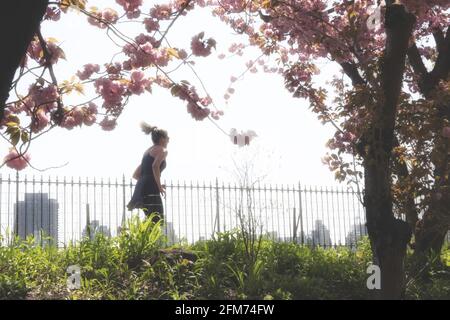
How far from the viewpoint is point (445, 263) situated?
9805 mm

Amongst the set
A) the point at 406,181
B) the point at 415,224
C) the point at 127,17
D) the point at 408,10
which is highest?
the point at 408,10

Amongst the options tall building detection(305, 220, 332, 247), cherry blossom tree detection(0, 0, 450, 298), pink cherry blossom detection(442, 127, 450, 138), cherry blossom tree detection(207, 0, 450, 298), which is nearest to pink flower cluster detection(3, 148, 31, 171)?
cherry blossom tree detection(0, 0, 450, 298)

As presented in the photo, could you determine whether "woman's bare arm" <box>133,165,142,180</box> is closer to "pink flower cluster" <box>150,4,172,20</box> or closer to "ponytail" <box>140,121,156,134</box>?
"ponytail" <box>140,121,156,134</box>

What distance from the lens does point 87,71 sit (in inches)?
211

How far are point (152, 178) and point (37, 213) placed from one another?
17.4 ft

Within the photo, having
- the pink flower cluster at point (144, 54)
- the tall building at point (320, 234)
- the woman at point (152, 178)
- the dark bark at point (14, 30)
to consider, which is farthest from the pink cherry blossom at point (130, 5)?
the tall building at point (320, 234)

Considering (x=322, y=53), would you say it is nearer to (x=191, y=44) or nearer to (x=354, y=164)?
(x=354, y=164)

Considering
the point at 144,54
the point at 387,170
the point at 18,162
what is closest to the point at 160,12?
the point at 144,54

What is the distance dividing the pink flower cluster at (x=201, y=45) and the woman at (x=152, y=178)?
140 inches

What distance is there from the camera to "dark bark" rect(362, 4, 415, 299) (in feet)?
21.8

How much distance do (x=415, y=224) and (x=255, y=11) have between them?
13.2 ft

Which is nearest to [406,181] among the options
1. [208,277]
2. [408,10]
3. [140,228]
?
[408,10]

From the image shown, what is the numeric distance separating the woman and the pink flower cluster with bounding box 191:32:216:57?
11.7ft

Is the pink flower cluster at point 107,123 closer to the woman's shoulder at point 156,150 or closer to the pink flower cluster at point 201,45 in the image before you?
the pink flower cluster at point 201,45
